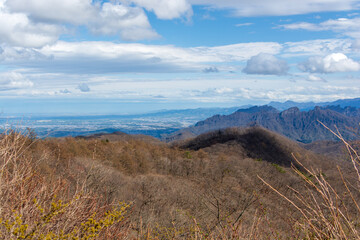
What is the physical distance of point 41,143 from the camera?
31.4m

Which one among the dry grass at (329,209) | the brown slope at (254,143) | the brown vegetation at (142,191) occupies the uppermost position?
the dry grass at (329,209)

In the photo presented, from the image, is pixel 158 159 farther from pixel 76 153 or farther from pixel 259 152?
pixel 259 152

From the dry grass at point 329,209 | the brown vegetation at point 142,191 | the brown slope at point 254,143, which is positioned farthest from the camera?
the brown slope at point 254,143

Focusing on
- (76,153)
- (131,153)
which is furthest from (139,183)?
(131,153)

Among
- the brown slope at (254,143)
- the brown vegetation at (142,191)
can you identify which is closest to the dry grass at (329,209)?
the brown vegetation at (142,191)

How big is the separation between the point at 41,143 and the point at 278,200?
2361 centimetres

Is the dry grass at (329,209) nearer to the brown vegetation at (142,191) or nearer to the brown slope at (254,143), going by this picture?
the brown vegetation at (142,191)

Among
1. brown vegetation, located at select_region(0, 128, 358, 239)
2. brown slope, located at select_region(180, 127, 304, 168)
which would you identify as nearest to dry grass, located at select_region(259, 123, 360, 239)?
brown vegetation, located at select_region(0, 128, 358, 239)

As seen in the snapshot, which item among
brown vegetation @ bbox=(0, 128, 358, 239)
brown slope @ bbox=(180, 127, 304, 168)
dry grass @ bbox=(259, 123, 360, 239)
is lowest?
brown slope @ bbox=(180, 127, 304, 168)

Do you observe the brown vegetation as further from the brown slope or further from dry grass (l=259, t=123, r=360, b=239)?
the brown slope

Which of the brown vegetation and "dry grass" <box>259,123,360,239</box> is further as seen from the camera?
the brown vegetation

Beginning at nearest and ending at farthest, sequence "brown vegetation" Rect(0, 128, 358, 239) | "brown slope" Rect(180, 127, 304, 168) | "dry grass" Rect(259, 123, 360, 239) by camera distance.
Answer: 1. "dry grass" Rect(259, 123, 360, 239)
2. "brown vegetation" Rect(0, 128, 358, 239)
3. "brown slope" Rect(180, 127, 304, 168)

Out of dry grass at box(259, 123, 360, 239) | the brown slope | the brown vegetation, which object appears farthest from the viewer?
the brown slope

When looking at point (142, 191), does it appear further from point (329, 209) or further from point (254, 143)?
point (254, 143)
